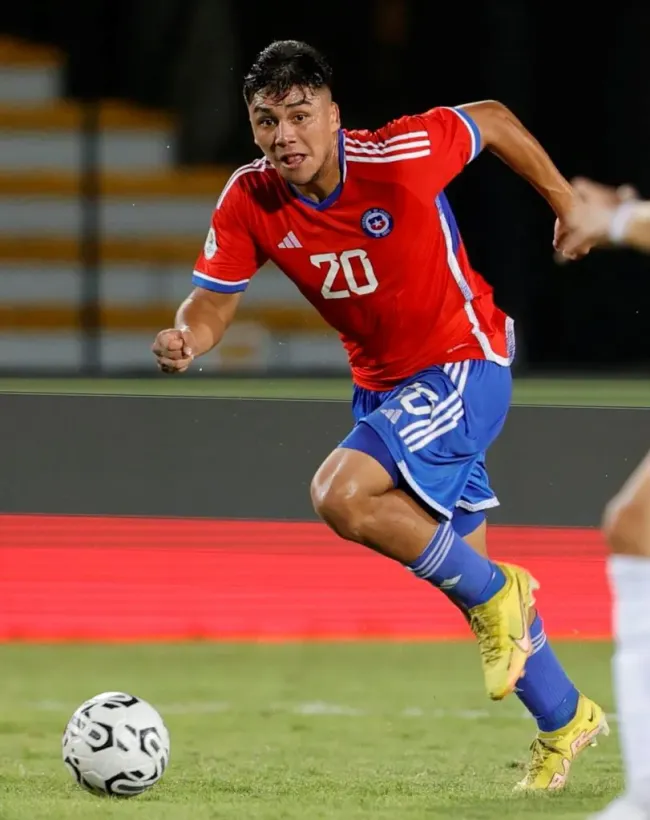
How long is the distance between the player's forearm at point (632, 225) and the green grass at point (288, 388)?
650cm

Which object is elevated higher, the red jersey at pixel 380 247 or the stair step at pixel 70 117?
the red jersey at pixel 380 247

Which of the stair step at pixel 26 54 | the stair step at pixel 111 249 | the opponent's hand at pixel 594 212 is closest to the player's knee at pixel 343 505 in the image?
the opponent's hand at pixel 594 212

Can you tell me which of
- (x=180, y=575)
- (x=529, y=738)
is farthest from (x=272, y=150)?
(x=180, y=575)

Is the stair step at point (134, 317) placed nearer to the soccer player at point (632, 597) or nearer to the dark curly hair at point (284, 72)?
the dark curly hair at point (284, 72)

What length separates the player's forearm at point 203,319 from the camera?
3.99 meters

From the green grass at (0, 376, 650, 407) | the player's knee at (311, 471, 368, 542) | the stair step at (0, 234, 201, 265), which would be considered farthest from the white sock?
the stair step at (0, 234, 201, 265)

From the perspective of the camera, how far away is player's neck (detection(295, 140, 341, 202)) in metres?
4.01

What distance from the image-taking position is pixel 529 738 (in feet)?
15.6

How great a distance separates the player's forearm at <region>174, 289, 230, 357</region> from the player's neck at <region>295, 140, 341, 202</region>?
37 centimetres

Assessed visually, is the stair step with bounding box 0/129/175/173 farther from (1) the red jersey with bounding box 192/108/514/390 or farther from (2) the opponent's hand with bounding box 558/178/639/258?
(2) the opponent's hand with bounding box 558/178/639/258

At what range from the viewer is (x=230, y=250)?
4.16 m

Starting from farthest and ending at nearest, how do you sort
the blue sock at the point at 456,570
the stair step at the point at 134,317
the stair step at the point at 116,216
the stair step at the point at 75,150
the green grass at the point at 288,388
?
the stair step at the point at 75,150 → the stair step at the point at 116,216 → the stair step at the point at 134,317 → the green grass at the point at 288,388 → the blue sock at the point at 456,570

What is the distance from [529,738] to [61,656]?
6.43ft

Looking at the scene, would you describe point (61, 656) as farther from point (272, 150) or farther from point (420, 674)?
point (272, 150)
